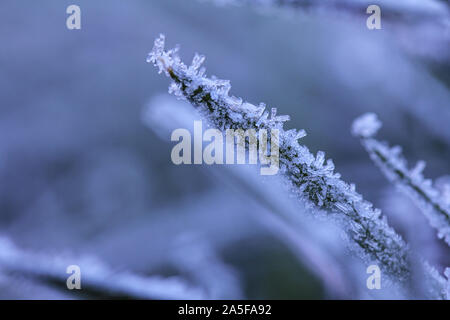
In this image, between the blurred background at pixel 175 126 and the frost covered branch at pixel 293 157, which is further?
the blurred background at pixel 175 126

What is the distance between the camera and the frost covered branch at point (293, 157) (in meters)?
0.13

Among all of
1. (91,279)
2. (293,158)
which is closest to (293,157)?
(293,158)

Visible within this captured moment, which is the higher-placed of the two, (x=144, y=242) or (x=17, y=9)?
(x=17, y=9)

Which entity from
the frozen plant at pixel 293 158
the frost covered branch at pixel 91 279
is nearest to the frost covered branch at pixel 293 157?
the frozen plant at pixel 293 158

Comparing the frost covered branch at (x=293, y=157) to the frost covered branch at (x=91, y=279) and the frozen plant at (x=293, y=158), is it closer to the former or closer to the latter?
the frozen plant at (x=293, y=158)

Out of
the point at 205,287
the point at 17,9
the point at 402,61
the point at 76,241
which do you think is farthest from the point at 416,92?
the point at 17,9

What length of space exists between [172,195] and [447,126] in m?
0.26

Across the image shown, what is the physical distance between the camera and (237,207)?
43 centimetres

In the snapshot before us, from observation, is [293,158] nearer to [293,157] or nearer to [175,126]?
[293,157]

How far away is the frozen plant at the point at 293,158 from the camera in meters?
0.13

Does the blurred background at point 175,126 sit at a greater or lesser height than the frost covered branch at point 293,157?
greater

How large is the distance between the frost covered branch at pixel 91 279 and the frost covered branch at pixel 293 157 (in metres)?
0.11

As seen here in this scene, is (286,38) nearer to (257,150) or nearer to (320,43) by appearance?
(320,43)

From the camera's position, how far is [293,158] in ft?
0.44
